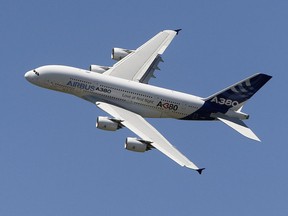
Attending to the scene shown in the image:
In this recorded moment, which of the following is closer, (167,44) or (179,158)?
(179,158)

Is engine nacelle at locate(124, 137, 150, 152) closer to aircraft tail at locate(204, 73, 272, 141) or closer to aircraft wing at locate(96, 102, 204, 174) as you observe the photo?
aircraft wing at locate(96, 102, 204, 174)

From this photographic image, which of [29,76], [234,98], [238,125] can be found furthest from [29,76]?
[238,125]

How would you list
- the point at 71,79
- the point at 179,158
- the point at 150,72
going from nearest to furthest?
the point at 179,158, the point at 71,79, the point at 150,72

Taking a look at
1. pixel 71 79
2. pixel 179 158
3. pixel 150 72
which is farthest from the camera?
pixel 150 72

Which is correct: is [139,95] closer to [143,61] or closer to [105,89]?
[105,89]

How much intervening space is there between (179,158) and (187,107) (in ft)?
60.9

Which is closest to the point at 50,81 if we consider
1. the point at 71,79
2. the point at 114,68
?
the point at 71,79

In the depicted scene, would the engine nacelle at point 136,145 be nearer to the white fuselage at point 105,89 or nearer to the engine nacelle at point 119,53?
the white fuselage at point 105,89

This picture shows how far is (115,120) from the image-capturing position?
125562mm

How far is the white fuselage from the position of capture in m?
132

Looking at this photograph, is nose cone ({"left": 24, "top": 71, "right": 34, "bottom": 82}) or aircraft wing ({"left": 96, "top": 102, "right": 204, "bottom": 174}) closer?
aircraft wing ({"left": 96, "top": 102, "right": 204, "bottom": 174})

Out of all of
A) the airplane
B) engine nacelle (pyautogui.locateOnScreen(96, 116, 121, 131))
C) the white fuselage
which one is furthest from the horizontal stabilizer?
engine nacelle (pyautogui.locateOnScreen(96, 116, 121, 131))

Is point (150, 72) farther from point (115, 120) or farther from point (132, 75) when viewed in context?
point (115, 120)

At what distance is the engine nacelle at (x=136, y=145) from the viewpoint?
120938 millimetres
